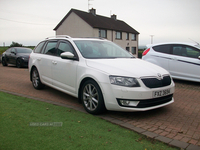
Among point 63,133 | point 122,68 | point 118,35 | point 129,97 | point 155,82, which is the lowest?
point 63,133

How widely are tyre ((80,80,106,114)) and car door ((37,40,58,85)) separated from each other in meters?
1.80

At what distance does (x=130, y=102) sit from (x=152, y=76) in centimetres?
73

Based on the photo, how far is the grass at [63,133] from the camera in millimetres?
3072

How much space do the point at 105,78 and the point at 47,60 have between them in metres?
2.73

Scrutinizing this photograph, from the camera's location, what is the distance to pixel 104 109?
4.45 meters

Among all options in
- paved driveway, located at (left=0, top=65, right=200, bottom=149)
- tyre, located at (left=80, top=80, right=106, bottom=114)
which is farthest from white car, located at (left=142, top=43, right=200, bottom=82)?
tyre, located at (left=80, top=80, right=106, bottom=114)

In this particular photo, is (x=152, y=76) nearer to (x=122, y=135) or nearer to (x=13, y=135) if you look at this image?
(x=122, y=135)

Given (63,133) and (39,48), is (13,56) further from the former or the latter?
(63,133)

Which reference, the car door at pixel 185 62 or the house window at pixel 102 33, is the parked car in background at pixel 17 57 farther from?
the house window at pixel 102 33

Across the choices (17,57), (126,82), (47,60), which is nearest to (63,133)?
(126,82)

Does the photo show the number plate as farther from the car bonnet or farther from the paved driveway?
the paved driveway

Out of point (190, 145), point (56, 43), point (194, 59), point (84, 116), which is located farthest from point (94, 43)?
point (194, 59)

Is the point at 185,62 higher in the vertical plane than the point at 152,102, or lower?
higher

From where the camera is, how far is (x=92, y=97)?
14.9 feet
